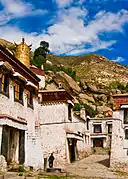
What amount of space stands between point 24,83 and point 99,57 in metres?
108

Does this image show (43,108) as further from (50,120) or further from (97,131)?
(97,131)

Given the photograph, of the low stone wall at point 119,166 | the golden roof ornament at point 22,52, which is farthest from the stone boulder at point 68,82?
the low stone wall at point 119,166

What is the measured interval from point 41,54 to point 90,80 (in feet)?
70.1

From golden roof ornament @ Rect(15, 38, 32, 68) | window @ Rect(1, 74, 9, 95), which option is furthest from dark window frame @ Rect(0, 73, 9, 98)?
golden roof ornament @ Rect(15, 38, 32, 68)

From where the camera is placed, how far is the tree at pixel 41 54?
222 feet

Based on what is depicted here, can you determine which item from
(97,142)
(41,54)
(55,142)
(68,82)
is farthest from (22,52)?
(41,54)

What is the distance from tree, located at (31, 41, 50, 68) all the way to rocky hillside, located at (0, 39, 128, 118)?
187 cm

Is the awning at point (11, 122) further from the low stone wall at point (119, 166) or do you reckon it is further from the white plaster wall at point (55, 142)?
the low stone wall at point (119, 166)

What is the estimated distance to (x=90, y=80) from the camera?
293 ft

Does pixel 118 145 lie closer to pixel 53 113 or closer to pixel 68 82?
pixel 53 113

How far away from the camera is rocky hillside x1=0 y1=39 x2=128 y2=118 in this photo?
194 ft

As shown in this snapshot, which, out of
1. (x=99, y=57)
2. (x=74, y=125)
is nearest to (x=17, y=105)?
(x=74, y=125)

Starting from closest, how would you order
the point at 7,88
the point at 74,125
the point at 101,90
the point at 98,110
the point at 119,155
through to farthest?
the point at 7,88 → the point at 119,155 → the point at 74,125 → the point at 98,110 → the point at 101,90

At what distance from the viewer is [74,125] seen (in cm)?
3356
